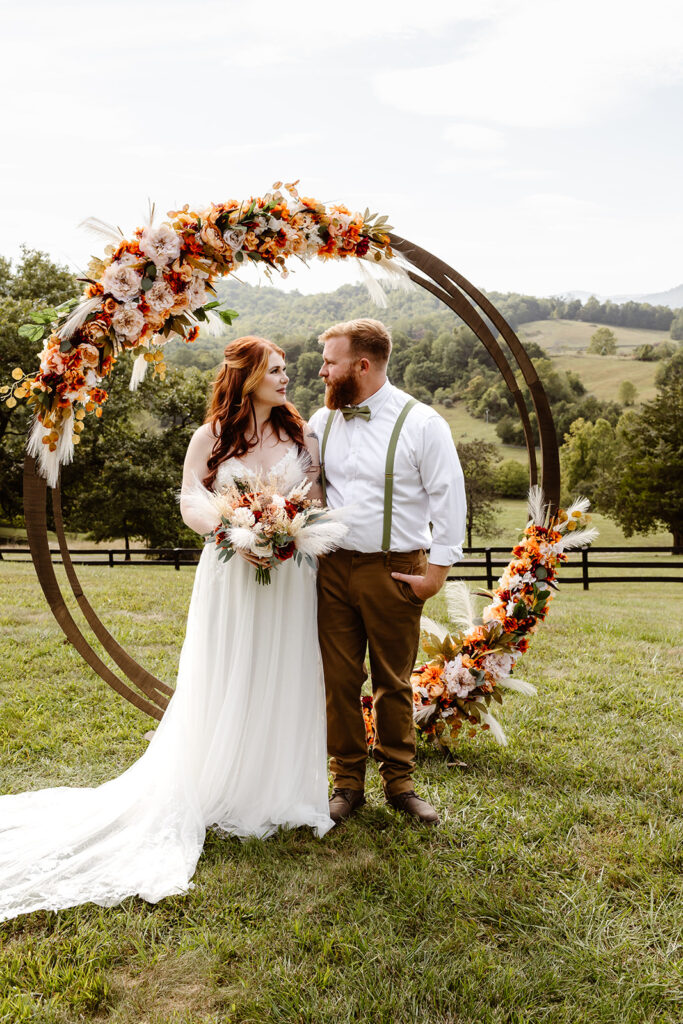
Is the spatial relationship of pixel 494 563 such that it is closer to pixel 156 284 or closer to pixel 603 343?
pixel 156 284

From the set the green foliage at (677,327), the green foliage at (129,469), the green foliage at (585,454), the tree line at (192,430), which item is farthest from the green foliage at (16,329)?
the green foliage at (677,327)

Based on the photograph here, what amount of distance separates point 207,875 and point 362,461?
2.13 m

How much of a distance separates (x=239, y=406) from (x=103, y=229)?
1097mm

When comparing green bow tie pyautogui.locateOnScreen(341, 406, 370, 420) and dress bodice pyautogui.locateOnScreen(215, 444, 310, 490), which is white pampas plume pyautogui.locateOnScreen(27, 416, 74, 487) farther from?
green bow tie pyautogui.locateOnScreen(341, 406, 370, 420)

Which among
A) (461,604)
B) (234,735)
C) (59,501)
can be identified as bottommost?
(234,735)

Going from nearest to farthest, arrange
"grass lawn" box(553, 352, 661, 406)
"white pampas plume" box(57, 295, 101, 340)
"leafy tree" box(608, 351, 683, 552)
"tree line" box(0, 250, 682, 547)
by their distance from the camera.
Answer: "white pampas plume" box(57, 295, 101, 340), "tree line" box(0, 250, 682, 547), "leafy tree" box(608, 351, 683, 552), "grass lawn" box(553, 352, 661, 406)

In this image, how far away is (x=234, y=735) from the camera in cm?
392

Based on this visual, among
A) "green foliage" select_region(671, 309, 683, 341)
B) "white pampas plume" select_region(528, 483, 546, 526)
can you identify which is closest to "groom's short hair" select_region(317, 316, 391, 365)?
"white pampas plume" select_region(528, 483, 546, 526)

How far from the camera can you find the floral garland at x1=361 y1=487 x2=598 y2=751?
16.2 ft

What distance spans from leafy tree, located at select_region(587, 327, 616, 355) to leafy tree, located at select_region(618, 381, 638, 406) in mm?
16002

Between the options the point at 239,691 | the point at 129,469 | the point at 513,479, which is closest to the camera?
the point at 239,691

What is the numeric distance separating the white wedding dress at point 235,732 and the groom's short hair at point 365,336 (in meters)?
0.67

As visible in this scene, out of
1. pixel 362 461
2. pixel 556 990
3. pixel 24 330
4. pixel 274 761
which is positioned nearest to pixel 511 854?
pixel 556 990

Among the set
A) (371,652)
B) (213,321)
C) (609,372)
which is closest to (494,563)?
(371,652)
